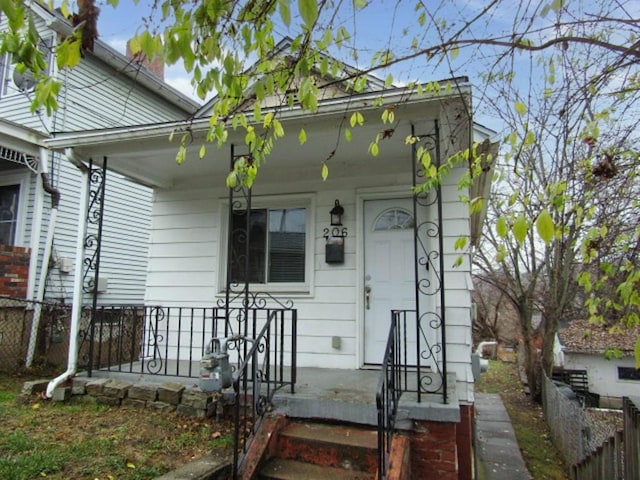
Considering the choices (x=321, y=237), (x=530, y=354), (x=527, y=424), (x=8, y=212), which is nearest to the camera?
(x=321, y=237)

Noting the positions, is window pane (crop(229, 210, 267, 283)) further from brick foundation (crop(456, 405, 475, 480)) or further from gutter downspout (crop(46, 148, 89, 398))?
brick foundation (crop(456, 405, 475, 480))

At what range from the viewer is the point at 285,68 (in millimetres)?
2602

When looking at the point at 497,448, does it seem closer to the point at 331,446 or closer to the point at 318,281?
the point at 318,281

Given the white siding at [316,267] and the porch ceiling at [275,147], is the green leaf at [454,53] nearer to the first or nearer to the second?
the porch ceiling at [275,147]

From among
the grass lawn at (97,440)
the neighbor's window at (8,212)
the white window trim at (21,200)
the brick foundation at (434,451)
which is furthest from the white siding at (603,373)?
the neighbor's window at (8,212)

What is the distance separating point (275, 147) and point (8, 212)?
19.7ft

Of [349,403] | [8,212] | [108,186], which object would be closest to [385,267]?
[349,403]

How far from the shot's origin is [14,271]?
23.7 ft

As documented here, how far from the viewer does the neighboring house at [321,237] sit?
13.8 feet

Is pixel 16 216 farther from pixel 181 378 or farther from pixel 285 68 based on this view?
pixel 285 68

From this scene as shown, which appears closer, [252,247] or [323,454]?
[323,454]

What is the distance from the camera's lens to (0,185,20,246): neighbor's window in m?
7.86

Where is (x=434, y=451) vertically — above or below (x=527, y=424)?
above

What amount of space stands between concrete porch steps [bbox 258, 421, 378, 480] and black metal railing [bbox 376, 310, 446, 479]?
0.66 feet
